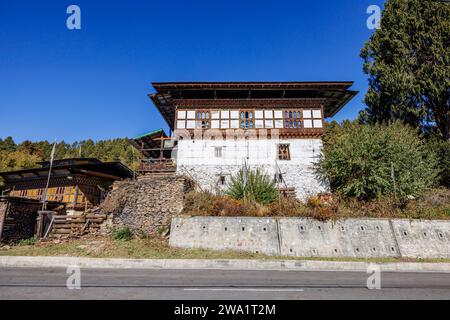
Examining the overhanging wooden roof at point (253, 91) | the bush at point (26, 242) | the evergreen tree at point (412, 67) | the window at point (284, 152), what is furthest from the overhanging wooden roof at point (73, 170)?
the evergreen tree at point (412, 67)

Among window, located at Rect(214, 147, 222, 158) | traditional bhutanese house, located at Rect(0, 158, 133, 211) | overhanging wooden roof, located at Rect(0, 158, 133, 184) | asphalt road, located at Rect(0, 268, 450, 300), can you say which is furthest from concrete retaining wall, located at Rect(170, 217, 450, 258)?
overhanging wooden roof, located at Rect(0, 158, 133, 184)

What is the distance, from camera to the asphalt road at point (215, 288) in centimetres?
602

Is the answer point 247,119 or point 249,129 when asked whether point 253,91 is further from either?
point 249,129

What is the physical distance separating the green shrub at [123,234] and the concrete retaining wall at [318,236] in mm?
3324

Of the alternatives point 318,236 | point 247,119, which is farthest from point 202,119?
point 318,236

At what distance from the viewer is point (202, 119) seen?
26109 mm

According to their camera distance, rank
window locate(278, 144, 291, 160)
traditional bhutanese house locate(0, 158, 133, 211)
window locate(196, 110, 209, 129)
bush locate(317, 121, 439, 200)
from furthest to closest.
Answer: window locate(196, 110, 209, 129) < window locate(278, 144, 291, 160) < traditional bhutanese house locate(0, 158, 133, 211) < bush locate(317, 121, 439, 200)

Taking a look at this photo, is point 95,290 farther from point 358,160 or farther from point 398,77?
point 398,77

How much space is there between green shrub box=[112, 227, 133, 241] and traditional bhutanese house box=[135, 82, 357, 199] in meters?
9.06

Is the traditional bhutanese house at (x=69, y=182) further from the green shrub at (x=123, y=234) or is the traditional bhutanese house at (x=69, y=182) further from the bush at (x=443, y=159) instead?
the bush at (x=443, y=159)

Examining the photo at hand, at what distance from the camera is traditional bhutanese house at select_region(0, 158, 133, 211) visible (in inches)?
934

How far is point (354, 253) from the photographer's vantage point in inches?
545

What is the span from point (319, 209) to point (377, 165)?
7088 millimetres

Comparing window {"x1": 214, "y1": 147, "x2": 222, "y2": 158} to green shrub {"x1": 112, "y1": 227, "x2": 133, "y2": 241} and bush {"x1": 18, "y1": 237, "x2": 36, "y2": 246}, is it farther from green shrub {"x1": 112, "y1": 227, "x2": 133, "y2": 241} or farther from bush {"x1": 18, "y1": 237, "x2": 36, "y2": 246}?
bush {"x1": 18, "y1": 237, "x2": 36, "y2": 246}
